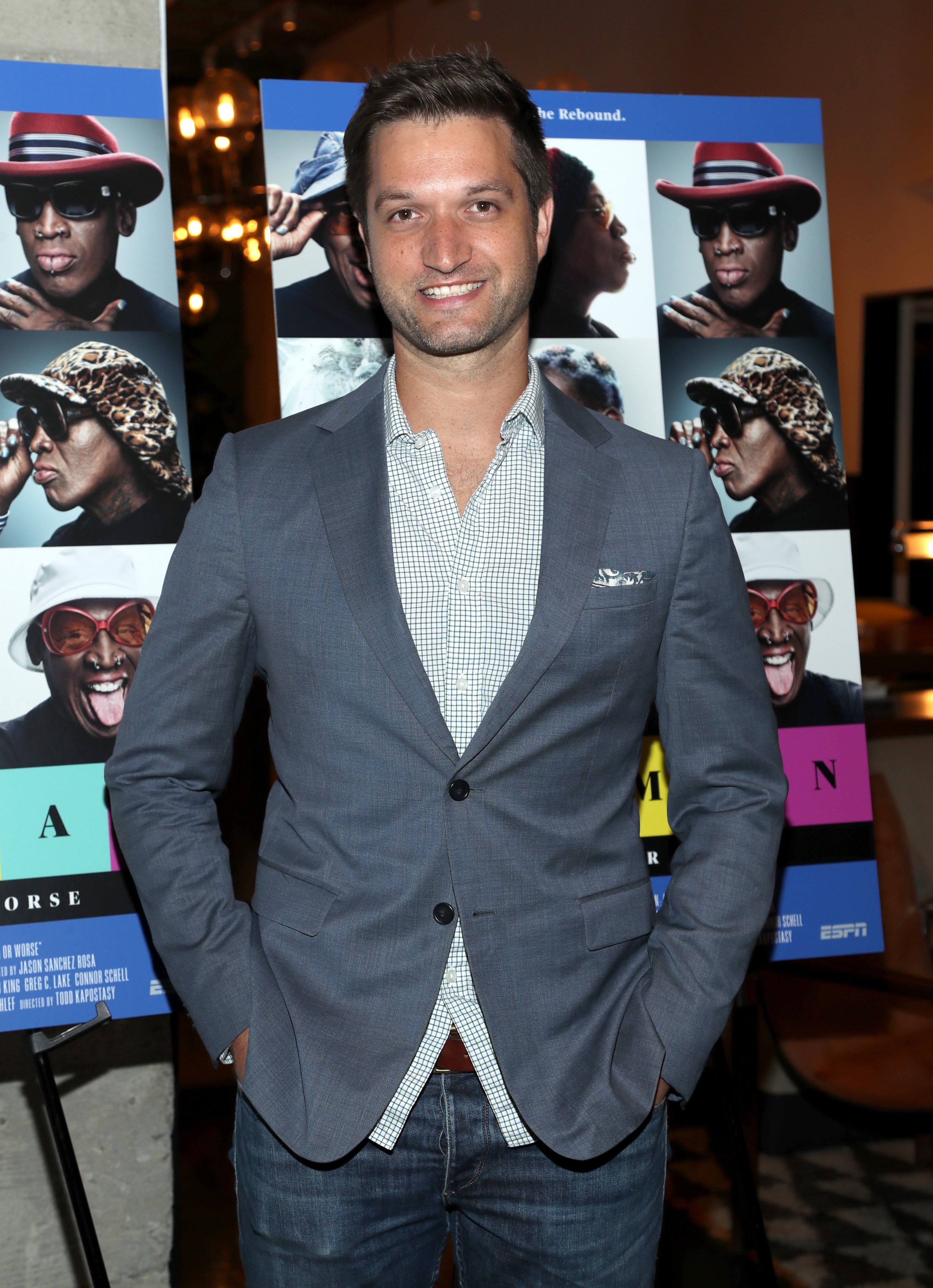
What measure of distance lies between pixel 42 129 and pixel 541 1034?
1.44 meters

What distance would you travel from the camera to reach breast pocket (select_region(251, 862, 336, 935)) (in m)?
1.38

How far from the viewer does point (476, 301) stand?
1.44 m

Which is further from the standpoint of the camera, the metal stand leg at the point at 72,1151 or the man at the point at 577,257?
the man at the point at 577,257

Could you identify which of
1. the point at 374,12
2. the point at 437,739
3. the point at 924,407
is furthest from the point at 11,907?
the point at 924,407

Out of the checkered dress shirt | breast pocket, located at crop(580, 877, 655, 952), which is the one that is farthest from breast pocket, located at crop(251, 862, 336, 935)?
breast pocket, located at crop(580, 877, 655, 952)

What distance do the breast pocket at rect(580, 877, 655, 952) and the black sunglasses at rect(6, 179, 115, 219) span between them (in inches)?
48.6

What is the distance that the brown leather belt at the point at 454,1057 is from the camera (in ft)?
4.54

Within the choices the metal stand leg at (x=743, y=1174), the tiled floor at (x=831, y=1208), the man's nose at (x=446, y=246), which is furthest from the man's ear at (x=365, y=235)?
the tiled floor at (x=831, y=1208)

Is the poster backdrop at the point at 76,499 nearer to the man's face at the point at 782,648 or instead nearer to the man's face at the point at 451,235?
the man's face at the point at 451,235

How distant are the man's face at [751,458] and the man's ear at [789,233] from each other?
0.30 metres

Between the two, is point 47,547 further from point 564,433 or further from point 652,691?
point 652,691

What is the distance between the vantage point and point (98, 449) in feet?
5.90

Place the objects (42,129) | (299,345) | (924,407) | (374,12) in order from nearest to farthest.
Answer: (42,129), (299,345), (374,12), (924,407)

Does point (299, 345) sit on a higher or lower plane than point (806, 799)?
higher
